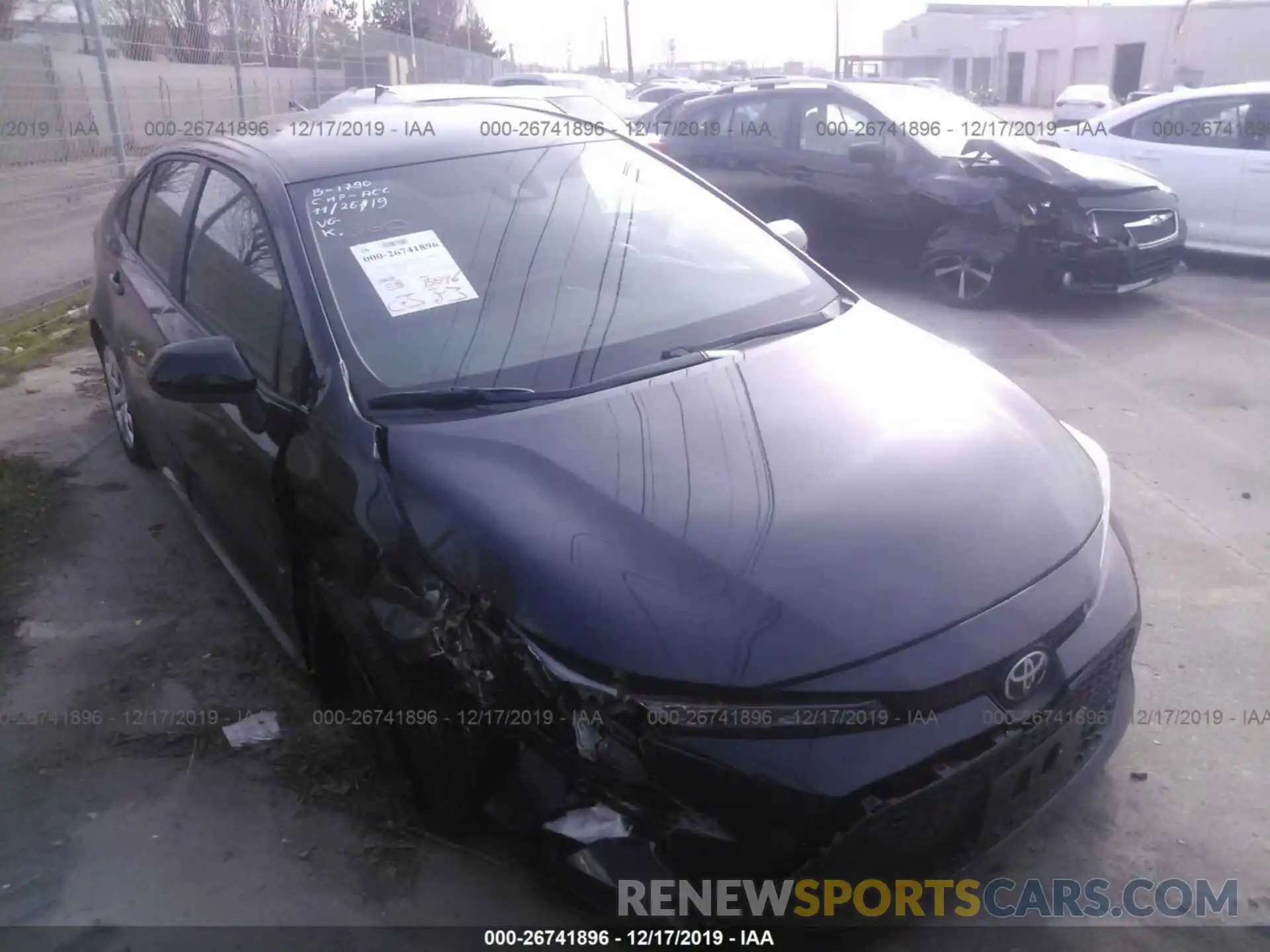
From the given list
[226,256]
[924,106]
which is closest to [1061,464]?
[226,256]

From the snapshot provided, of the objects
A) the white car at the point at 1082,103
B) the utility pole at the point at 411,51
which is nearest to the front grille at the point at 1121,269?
the utility pole at the point at 411,51

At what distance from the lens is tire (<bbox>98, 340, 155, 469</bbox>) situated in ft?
16.0

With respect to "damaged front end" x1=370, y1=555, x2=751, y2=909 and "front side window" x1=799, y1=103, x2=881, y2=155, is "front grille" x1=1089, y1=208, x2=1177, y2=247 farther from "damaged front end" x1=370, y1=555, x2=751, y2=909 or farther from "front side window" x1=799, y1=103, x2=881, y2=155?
"damaged front end" x1=370, y1=555, x2=751, y2=909

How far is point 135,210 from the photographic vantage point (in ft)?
15.2

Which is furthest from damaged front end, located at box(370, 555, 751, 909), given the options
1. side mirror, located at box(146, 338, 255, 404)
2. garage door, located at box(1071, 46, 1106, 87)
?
garage door, located at box(1071, 46, 1106, 87)

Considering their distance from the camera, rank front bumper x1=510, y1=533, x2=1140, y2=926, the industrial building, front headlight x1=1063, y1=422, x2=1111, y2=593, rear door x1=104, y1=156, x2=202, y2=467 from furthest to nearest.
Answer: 1. the industrial building
2. rear door x1=104, y1=156, x2=202, y2=467
3. front headlight x1=1063, y1=422, x2=1111, y2=593
4. front bumper x1=510, y1=533, x2=1140, y2=926

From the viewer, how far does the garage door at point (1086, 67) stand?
4469 cm

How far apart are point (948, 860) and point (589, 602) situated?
908 millimetres

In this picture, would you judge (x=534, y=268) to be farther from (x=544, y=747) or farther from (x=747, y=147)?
(x=747, y=147)

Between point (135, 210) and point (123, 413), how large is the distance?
3.38 ft

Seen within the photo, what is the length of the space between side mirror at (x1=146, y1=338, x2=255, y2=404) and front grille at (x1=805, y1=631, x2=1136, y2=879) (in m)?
2.00

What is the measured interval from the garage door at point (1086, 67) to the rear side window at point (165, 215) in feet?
156

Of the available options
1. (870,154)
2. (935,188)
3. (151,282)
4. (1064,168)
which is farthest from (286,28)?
(151,282)

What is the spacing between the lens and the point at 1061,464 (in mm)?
2727
